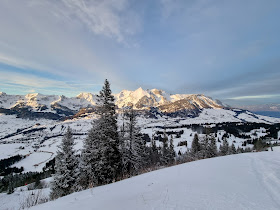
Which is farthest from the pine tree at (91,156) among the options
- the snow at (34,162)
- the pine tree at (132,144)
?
the snow at (34,162)

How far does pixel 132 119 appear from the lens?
2372cm

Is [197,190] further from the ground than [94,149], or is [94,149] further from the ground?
[197,190]

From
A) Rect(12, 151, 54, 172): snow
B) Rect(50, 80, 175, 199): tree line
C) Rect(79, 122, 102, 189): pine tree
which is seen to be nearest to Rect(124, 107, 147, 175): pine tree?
Rect(50, 80, 175, 199): tree line

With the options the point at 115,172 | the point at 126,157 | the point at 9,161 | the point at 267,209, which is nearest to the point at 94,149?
the point at 115,172

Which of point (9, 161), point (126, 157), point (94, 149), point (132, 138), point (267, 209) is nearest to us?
point (267, 209)

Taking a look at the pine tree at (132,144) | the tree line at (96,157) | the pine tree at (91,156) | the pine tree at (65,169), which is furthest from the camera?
the pine tree at (132,144)

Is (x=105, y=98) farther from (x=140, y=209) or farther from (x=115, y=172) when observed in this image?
(x=140, y=209)

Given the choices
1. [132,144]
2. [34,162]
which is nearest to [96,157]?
[132,144]

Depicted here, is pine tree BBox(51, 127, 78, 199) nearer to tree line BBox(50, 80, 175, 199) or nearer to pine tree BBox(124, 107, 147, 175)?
tree line BBox(50, 80, 175, 199)

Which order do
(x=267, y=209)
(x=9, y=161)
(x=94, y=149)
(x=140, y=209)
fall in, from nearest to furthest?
(x=267, y=209) < (x=140, y=209) < (x=94, y=149) < (x=9, y=161)

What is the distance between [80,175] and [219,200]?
18.3 metres

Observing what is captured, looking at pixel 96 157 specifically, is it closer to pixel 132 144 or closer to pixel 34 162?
pixel 132 144

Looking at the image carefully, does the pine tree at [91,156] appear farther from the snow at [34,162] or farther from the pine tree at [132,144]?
the snow at [34,162]

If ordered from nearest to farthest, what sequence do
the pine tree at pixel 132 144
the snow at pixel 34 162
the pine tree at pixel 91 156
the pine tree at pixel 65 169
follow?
1. the pine tree at pixel 91 156
2. the pine tree at pixel 65 169
3. the pine tree at pixel 132 144
4. the snow at pixel 34 162
